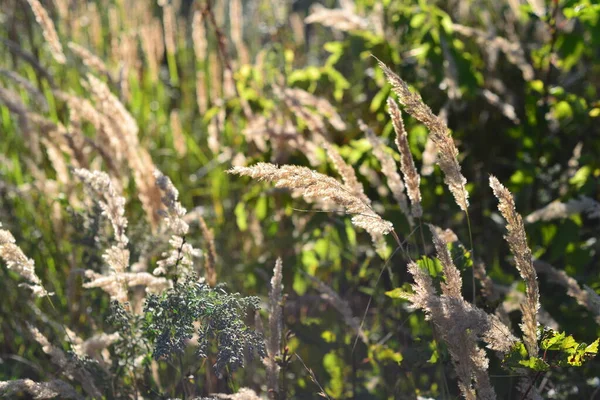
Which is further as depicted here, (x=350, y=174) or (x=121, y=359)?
(x=121, y=359)

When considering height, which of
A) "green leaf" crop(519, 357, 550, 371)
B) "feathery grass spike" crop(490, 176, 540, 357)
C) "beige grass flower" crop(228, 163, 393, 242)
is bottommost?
"green leaf" crop(519, 357, 550, 371)

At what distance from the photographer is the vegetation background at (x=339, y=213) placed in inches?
76.7

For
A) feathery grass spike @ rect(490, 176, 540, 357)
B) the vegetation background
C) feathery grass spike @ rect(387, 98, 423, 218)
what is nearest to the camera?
feathery grass spike @ rect(490, 176, 540, 357)

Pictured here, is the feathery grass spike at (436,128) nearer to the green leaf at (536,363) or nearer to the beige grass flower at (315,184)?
the beige grass flower at (315,184)

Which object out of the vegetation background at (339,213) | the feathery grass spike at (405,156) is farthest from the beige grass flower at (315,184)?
the vegetation background at (339,213)

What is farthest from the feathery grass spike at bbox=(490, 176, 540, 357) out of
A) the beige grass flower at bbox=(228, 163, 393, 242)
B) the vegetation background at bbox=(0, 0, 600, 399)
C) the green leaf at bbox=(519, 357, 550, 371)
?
the vegetation background at bbox=(0, 0, 600, 399)

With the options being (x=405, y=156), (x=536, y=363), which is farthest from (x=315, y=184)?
(x=536, y=363)

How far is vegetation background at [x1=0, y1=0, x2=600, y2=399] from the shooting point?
6.40ft

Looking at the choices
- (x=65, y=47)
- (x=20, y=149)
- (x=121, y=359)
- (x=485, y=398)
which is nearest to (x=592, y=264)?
(x=485, y=398)

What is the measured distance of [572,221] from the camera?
2035mm

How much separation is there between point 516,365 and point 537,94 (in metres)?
1.24

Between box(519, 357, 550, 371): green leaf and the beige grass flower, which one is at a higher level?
the beige grass flower

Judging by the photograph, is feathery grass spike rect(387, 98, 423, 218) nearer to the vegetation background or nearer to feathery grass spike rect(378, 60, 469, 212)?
feathery grass spike rect(378, 60, 469, 212)

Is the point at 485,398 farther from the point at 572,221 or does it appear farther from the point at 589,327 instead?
the point at 572,221
